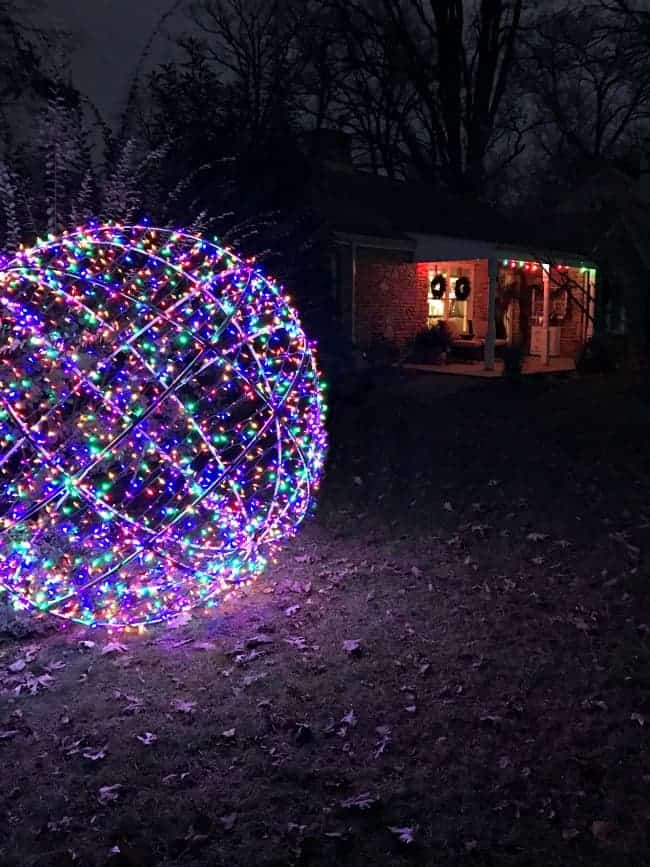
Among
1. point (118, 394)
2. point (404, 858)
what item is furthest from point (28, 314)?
point (404, 858)

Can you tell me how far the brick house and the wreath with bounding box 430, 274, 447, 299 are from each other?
0.02 meters

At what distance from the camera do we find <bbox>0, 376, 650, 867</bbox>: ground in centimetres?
302

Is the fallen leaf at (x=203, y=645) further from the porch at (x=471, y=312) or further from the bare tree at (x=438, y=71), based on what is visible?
the bare tree at (x=438, y=71)

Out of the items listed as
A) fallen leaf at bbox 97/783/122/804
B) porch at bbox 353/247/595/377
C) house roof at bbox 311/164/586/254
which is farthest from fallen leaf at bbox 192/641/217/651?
porch at bbox 353/247/595/377

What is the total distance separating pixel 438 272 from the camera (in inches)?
750

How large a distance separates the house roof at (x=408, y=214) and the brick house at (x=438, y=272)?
0.17ft

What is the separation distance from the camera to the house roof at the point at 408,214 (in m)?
17.2

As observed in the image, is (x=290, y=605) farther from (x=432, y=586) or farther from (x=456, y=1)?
(x=456, y=1)

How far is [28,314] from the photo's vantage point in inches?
196

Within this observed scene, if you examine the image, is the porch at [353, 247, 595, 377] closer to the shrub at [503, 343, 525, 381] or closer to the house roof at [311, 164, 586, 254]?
the house roof at [311, 164, 586, 254]

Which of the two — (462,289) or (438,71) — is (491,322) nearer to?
(462,289)

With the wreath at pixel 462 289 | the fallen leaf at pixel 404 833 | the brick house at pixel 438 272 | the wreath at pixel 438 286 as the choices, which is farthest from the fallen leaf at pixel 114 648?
the wreath at pixel 462 289

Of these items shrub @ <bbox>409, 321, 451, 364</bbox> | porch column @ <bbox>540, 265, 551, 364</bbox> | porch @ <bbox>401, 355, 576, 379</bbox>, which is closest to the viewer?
porch @ <bbox>401, 355, 576, 379</bbox>

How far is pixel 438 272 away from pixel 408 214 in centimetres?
178
